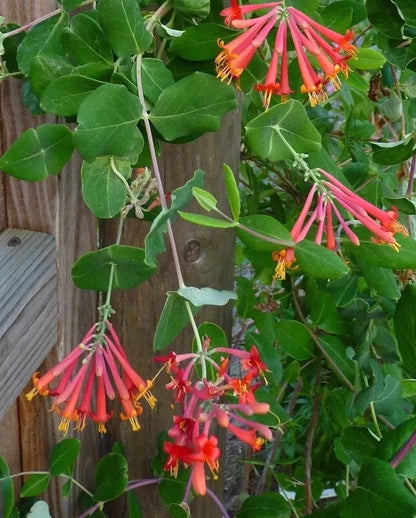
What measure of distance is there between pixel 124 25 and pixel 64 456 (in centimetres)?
49

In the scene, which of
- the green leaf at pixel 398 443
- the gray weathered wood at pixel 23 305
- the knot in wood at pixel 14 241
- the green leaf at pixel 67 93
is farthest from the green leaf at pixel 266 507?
the green leaf at pixel 67 93

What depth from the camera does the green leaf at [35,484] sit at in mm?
833

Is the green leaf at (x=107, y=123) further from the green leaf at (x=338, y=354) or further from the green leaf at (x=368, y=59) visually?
the green leaf at (x=338, y=354)

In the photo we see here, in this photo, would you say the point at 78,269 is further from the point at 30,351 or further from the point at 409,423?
the point at 409,423

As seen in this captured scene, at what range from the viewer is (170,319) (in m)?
0.61

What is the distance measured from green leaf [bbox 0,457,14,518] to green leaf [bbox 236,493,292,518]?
33cm

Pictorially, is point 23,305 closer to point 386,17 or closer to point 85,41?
point 85,41

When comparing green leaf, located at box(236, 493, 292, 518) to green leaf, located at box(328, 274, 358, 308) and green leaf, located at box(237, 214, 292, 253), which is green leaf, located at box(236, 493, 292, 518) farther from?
green leaf, located at box(237, 214, 292, 253)

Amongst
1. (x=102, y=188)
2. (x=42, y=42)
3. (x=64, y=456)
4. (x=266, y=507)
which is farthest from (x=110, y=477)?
(x=42, y=42)

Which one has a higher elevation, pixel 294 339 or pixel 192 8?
pixel 192 8

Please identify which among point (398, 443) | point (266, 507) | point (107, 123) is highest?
point (107, 123)

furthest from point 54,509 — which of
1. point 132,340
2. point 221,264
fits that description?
point 221,264

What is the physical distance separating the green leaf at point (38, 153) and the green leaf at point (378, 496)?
396 millimetres

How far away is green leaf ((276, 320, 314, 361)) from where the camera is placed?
38.8 inches
